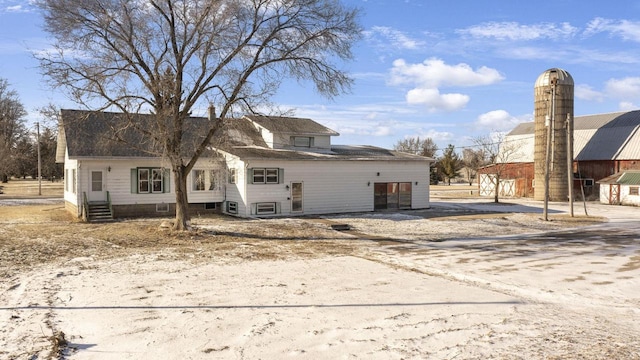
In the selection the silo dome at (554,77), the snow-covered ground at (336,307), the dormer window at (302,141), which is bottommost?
the snow-covered ground at (336,307)

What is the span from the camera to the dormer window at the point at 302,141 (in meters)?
29.5

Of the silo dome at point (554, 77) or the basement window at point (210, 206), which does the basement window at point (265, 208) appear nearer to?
the basement window at point (210, 206)

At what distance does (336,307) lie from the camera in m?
8.73

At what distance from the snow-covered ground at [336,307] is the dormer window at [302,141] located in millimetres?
15295

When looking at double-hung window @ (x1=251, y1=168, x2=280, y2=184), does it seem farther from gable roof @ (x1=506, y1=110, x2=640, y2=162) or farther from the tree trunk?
gable roof @ (x1=506, y1=110, x2=640, y2=162)

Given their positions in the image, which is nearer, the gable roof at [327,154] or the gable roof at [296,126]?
Result: the gable roof at [327,154]

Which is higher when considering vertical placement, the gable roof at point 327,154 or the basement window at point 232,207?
the gable roof at point 327,154

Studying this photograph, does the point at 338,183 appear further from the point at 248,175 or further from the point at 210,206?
the point at 210,206

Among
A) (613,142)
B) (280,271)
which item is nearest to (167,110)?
(280,271)

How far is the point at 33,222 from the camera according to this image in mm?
21578

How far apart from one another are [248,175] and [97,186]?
302 inches

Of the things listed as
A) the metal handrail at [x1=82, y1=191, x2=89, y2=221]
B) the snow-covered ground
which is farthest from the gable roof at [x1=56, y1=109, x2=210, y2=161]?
the snow-covered ground

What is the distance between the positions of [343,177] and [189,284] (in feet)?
59.2

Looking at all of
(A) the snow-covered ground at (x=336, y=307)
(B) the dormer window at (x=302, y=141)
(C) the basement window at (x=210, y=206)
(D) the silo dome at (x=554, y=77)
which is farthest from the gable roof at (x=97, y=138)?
(D) the silo dome at (x=554, y=77)
